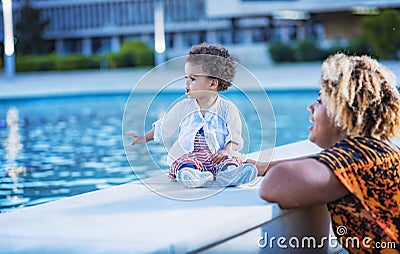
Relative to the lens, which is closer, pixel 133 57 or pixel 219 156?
pixel 219 156

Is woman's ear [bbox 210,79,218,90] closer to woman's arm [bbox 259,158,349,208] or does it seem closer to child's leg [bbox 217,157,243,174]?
child's leg [bbox 217,157,243,174]

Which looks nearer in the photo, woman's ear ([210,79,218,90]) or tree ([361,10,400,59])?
woman's ear ([210,79,218,90])

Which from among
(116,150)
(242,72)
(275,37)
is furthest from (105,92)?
(275,37)

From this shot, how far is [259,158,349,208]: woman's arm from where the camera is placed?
2.07 metres

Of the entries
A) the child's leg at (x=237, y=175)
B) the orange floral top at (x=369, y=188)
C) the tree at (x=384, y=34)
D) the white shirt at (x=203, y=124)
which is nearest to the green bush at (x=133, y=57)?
the tree at (x=384, y=34)

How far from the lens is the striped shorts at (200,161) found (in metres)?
2.80

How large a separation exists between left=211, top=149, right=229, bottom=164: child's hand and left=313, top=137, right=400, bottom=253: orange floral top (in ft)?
2.44

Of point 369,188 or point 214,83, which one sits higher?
point 214,83

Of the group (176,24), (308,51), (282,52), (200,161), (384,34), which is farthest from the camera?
(176,24)

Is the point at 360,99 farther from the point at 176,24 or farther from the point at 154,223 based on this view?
the point at 176,24

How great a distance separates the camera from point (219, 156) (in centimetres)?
285

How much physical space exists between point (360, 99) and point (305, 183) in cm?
33

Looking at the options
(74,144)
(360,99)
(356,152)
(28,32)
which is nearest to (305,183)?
(356,152)

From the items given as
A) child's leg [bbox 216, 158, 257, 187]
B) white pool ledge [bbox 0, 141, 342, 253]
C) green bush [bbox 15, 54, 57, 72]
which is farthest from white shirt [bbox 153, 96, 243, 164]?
green bush [bbox 15, 54, 57, 72]
